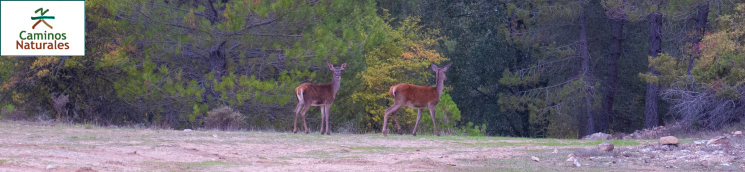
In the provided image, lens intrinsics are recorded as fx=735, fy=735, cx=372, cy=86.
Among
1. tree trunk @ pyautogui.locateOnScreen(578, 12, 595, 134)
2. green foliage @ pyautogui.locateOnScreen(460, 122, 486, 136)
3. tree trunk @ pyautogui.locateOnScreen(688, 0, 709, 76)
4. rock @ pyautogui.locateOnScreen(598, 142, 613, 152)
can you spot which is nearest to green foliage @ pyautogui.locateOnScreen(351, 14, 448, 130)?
green foliage @ pyautogui.locateOnScreen(460, 122, 486, 136)

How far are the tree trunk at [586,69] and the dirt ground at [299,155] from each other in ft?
58.5

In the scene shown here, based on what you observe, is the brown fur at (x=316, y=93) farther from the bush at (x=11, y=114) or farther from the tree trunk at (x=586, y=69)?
the tree trunk at (x=586, y=69)

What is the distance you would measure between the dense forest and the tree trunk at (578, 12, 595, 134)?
0.19ft

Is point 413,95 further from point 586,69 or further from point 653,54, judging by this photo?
point 586,69

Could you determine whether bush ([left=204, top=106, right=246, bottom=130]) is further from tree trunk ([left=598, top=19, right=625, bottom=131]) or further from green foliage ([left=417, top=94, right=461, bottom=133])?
tree trunk ([left=598, top=19, right=625, bottom=131])

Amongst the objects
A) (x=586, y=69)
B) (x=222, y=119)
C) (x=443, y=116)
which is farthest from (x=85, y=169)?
(x=586, y=69)

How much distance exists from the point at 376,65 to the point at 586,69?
951cm

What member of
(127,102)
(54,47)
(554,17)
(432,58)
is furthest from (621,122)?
(54,47)

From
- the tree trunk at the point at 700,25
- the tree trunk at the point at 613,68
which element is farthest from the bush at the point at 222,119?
the tree trunk at the point at 613,68

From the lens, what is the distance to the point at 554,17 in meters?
31.2

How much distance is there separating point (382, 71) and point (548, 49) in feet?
29.1

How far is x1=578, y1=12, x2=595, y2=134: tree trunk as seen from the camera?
103 ft

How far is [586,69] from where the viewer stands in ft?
105

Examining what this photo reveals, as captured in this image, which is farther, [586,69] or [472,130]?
[586,69]
